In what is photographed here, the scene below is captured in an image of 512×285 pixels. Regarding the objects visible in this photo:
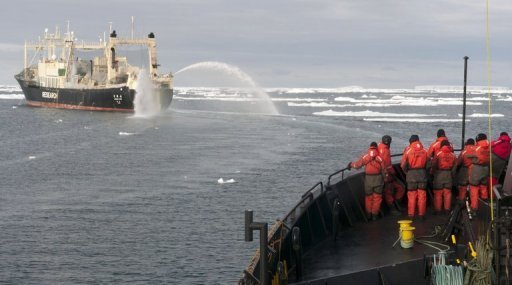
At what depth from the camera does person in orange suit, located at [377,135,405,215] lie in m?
12.7

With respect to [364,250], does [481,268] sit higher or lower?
higher

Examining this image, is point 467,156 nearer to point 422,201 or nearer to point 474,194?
point 474,194

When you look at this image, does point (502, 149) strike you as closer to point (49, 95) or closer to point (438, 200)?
point (438, 200)

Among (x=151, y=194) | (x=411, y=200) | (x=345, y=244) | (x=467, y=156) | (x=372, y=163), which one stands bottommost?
(x=151, y=194)

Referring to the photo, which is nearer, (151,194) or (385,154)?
(385,154)

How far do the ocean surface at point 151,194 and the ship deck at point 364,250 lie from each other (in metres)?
7.05

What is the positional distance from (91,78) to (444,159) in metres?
96.0

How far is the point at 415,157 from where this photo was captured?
484 inches

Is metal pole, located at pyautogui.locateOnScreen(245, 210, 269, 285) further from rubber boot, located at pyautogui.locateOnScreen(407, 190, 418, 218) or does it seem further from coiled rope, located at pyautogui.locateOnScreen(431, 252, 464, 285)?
rubber boot, located at pyautogui.locateOnScreen(407, 190, 418, 218)

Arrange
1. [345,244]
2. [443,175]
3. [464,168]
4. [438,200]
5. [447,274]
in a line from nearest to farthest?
[447,274] → [345,244] → [443,175] → [438,200] → [464,168]

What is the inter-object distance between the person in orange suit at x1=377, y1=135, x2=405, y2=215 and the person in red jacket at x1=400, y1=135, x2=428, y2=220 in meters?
0.45

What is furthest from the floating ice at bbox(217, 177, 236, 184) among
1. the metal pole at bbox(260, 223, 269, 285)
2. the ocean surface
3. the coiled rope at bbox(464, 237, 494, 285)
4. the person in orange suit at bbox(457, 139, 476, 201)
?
the coiled rope at bbox(464, 237, 494, 285)

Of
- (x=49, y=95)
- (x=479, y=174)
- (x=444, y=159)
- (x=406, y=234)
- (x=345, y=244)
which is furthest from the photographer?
(x=49, y=95)

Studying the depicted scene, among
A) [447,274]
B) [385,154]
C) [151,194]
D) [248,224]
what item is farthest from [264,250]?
[151,194]
